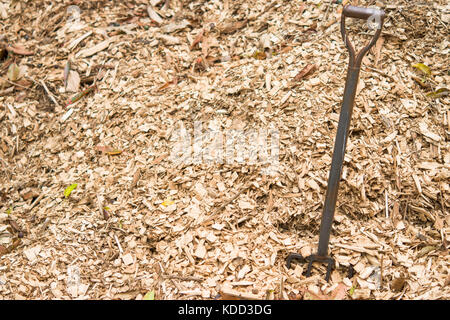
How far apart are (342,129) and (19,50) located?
3.93 meters

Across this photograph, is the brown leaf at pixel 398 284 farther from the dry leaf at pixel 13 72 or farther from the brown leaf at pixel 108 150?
the dry leaf at pixel 13 72

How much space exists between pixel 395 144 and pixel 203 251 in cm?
165

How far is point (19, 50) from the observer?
470cm

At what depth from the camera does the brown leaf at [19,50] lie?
465cm

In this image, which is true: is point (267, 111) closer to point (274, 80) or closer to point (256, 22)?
point (274, 80)

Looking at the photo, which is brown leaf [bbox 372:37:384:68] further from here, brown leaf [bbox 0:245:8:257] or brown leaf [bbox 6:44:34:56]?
brown leaf [bbox 6:44:34:56]

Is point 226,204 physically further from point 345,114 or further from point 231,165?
point 345,114

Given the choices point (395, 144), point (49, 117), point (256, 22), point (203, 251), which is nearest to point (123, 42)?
point (49, 117)

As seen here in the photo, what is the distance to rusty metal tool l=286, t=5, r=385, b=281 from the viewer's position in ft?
7.25

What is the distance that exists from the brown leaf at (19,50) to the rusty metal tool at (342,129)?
3.72 m

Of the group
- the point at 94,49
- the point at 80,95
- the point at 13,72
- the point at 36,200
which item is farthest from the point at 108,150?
the point at 13,72

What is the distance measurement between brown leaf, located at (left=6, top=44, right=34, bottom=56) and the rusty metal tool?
372 cm

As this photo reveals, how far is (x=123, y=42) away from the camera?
174 inches

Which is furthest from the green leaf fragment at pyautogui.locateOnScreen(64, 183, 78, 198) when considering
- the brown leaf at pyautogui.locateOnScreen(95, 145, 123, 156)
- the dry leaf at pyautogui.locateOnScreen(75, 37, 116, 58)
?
the dry leaf at pyautogui.locateOnScreen(75, 37, 116, 58)
